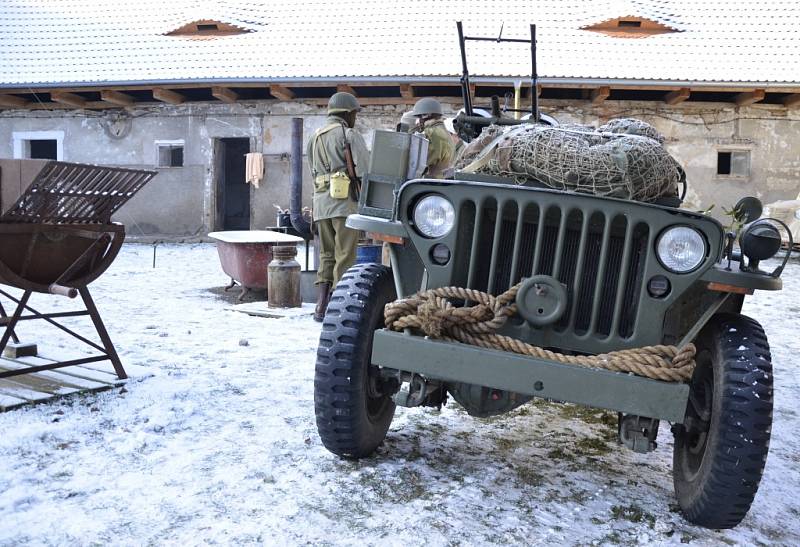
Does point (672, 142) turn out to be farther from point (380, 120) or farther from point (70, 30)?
point (70, 30)

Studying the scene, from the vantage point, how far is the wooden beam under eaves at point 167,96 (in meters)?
13.9

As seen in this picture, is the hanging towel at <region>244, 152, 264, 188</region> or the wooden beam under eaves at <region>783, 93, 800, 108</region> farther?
the hanging towel at <region>244, 152, 264, 188</region>

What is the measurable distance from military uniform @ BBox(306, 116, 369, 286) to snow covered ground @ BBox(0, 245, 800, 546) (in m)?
1.61

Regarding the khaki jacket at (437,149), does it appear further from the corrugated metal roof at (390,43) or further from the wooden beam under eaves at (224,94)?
the wooden beam under eaves at (224,94)

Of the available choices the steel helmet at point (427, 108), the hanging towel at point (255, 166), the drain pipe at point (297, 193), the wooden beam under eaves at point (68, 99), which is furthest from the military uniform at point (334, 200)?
the wooden beam under eaves at point (68, 99)

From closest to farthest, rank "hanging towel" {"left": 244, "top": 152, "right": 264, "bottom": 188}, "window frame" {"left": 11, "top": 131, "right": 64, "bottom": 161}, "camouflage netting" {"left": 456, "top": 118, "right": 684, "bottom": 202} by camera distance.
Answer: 1. "camouflage netting" {"left": 456, "top": 118, "right": 684, "bottom": 202}
2. "hanging towel" {"left": 244, "top": 152, "right": 264, "bottom": 188}
3. "window frame" {"left": 11, "top": 131, "right": 64, "bottom": 161}

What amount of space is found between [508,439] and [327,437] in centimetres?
103

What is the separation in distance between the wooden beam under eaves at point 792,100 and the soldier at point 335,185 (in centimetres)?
1053

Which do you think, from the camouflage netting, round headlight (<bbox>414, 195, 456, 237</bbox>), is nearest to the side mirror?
the camouflage netting

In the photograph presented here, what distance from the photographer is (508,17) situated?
51.3 ft

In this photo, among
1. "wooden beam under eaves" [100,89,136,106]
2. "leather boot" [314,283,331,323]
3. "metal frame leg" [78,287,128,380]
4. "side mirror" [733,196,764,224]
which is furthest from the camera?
"wooden beam under eaves" [100,89,136,106]

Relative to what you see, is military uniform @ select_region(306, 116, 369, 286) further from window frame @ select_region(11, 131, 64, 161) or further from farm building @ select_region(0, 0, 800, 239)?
window frame @ select_region(11, 131, 64, 161)

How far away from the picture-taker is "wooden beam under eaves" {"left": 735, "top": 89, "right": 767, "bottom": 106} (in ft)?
42.7

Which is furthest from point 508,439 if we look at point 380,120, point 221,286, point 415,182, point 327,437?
point 380,120
